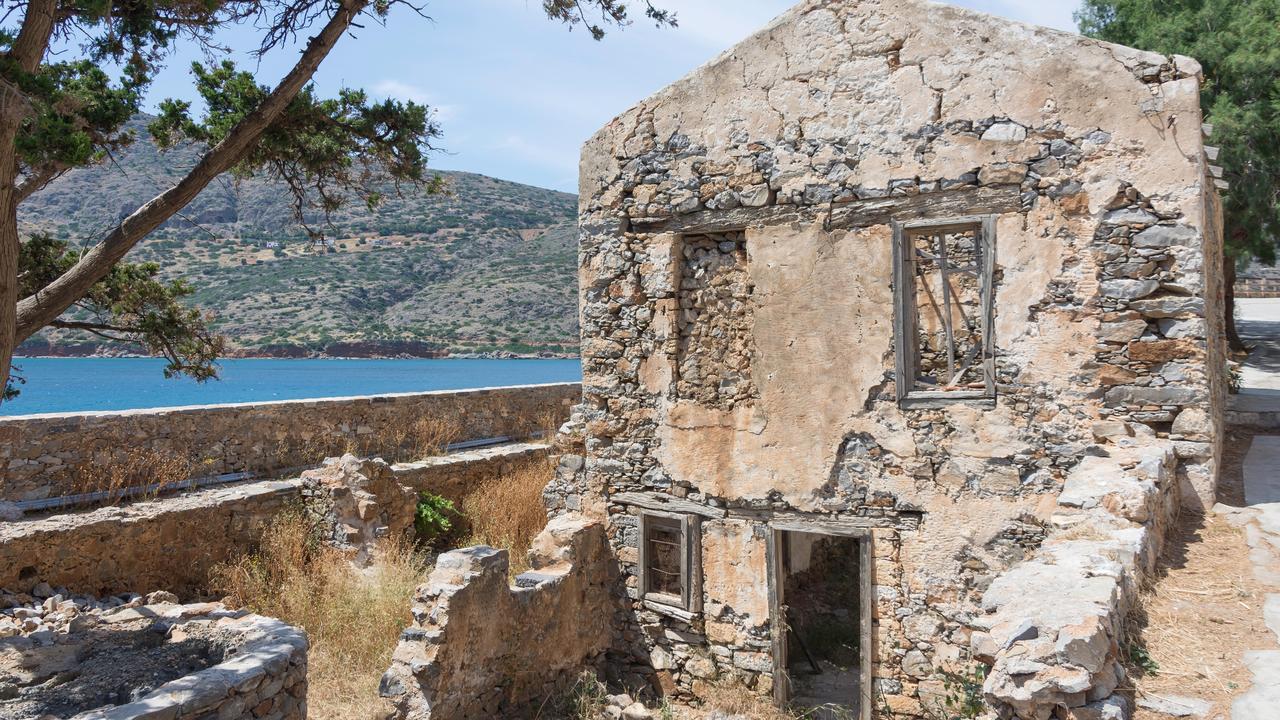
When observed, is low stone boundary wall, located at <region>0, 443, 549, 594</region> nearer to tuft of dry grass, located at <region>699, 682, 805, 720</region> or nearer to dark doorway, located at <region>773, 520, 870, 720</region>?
tuft of dry grass, located at <region>699, 682, 805, 720</region>

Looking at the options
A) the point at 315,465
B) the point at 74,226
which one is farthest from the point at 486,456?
the point at 74,226

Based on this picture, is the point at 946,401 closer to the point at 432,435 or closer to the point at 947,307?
the point at 947,307

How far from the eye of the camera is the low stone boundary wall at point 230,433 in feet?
29.3

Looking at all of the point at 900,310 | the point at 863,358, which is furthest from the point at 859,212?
the point at 863,358

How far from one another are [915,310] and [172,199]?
6.77 metres

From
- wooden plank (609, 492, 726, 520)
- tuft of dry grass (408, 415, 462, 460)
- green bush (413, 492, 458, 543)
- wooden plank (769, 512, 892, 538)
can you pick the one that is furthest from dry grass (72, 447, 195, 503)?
wooden plank (769, 512, 892, 538)

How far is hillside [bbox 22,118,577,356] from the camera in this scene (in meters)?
58.8

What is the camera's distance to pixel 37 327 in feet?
23.5

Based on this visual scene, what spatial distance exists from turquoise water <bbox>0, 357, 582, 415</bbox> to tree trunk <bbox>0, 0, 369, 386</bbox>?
106ft

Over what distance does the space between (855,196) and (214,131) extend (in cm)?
641

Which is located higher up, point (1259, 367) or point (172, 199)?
point (172, 199)

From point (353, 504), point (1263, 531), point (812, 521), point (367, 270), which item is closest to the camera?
point (1263, 531)

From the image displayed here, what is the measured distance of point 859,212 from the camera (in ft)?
24.7

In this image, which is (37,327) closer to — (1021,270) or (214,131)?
(214,131)
